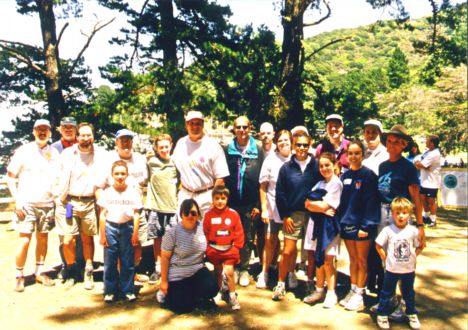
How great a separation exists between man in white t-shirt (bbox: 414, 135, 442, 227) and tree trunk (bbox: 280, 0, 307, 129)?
2804 millimetres

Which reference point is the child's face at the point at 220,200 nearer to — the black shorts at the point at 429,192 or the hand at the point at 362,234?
the hand at the point at 362,234

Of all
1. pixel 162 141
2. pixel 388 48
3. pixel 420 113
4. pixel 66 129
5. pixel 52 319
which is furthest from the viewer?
pixel 388 48

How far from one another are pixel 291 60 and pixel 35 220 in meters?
5.62

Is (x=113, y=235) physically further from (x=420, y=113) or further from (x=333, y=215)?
(x=420, y=113)

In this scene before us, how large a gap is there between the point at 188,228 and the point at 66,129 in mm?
2367

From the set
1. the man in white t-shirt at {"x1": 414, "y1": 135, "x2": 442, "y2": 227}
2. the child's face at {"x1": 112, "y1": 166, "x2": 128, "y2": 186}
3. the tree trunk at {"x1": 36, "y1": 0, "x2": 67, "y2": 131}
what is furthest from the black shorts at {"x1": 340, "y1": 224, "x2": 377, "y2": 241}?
the tree trunk at {"x1": 36, "y1": 0, "x2": 67, "y2": 131}

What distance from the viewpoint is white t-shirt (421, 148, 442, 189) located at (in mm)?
8258

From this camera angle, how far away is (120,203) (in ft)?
15.0

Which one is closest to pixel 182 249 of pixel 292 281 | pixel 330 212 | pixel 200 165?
pixel 200 165

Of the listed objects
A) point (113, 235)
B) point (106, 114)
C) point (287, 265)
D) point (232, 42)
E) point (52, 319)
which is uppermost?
point (232, 42)

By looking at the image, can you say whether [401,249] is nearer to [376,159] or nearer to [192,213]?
[376,159]

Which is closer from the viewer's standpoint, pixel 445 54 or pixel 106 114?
pixel 106 114

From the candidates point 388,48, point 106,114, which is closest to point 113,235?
point 106,114

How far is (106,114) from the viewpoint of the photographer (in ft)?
25.7
